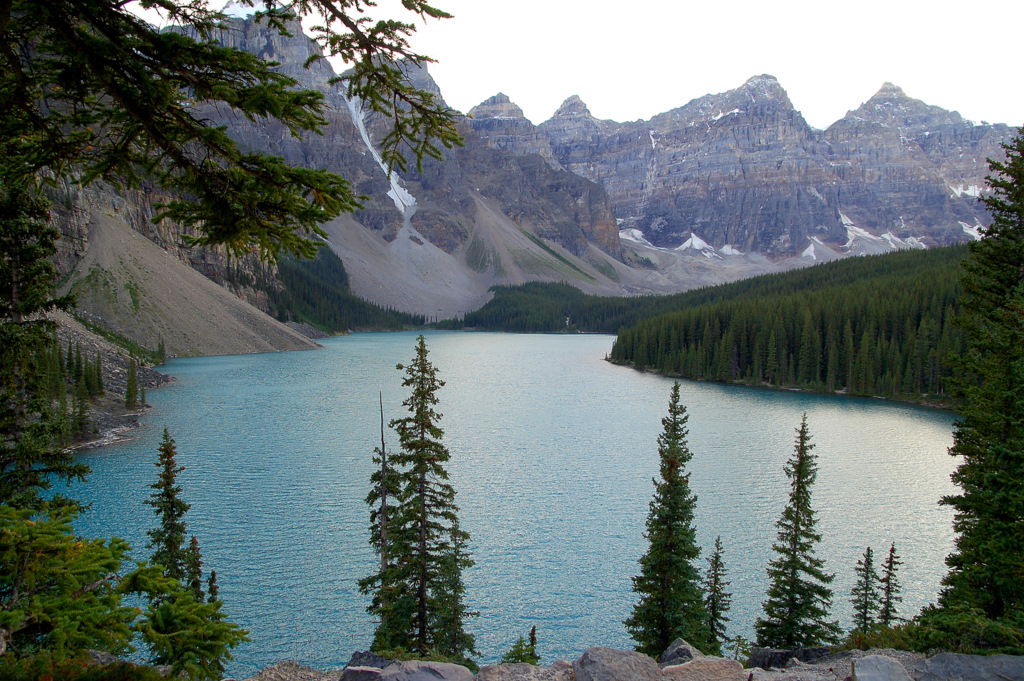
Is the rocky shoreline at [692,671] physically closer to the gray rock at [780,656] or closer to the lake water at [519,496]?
the gray rock at [780,656]

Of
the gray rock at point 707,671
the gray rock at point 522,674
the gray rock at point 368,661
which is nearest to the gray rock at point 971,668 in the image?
the gray rock at point 707,671

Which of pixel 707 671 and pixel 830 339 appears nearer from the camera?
pixel 707 671

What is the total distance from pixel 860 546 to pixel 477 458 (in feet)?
87.3

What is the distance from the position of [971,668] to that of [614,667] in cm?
526

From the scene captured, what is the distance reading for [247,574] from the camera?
2711 cm

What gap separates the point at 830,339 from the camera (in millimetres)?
97562

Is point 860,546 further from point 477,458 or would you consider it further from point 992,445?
point 477,458

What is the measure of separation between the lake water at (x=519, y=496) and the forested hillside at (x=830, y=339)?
11667mm

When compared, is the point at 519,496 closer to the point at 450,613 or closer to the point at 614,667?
the point at 450,613

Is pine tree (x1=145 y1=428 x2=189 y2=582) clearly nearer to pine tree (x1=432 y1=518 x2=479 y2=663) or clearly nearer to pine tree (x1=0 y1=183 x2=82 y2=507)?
pine tree (x1=0 y1=183 x2=82 y2=507)

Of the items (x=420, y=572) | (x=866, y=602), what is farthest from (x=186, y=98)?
(x=866, y=602)

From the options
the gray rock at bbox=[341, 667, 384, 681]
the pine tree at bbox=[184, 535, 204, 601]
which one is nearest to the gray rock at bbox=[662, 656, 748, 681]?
the gray rock at bbox=[341, 667, 384, 681]

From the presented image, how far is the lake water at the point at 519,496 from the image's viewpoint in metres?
25.2

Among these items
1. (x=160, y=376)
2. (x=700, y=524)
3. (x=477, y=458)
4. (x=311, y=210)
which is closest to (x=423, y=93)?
(x=311, y=210)
